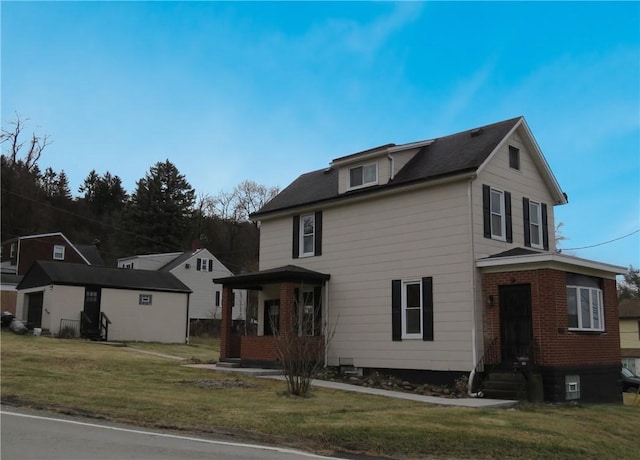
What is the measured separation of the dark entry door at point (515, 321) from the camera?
16.5 metres

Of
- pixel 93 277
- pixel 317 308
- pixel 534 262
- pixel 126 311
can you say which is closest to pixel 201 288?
pixel 126 311

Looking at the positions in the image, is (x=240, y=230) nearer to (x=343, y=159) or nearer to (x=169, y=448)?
(x=343, y=159)

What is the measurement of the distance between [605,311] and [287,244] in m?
11.0

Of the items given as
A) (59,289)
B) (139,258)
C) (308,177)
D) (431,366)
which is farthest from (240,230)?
(431,366)

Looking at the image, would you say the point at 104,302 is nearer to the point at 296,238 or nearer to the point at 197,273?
the point at 296,238

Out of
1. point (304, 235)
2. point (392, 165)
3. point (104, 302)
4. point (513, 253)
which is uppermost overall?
point (392, 165)

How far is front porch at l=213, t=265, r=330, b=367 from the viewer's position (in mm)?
20000

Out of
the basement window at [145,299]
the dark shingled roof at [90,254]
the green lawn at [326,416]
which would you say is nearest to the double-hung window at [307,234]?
the green lawn at [326,416]

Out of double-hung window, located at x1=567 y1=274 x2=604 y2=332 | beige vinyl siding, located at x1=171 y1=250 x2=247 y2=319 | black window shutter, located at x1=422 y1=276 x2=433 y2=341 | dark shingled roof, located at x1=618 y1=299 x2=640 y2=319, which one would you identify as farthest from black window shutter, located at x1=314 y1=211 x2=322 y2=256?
dark shingled roof, located at x1=618 y1=299 x2=640 y2=319

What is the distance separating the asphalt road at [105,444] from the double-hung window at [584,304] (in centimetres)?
1122

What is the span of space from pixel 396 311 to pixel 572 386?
531cm

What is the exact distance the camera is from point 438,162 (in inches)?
761

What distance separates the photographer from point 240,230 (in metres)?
69.7

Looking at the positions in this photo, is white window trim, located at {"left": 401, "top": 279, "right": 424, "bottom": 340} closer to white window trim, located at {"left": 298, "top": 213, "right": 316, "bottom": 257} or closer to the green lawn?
the green lawn
